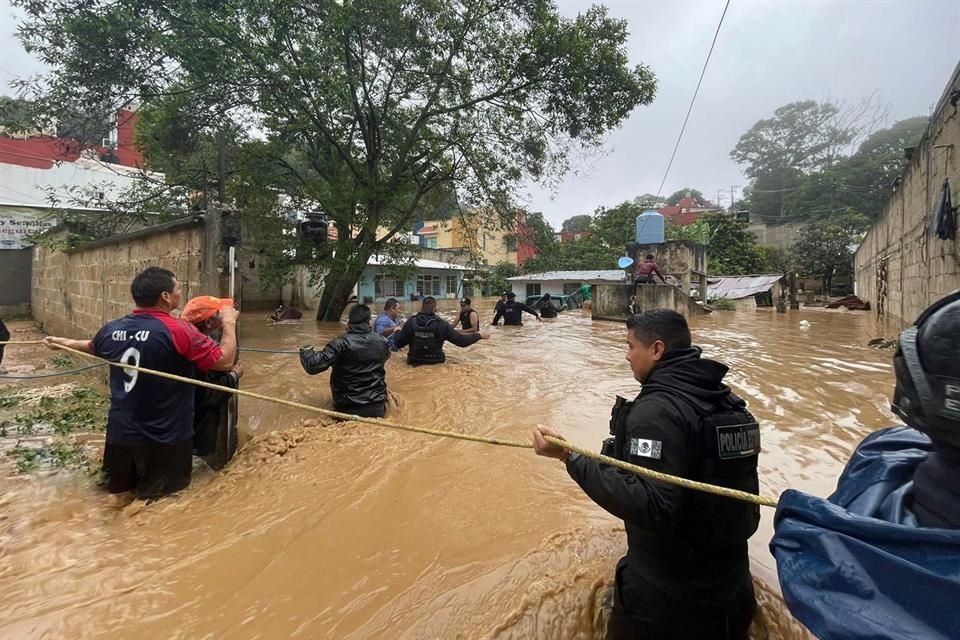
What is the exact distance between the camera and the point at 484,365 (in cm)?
844

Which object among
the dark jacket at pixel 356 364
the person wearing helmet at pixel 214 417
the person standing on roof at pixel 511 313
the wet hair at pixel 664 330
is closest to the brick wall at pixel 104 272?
the person wearing helmet at pixel 214 417

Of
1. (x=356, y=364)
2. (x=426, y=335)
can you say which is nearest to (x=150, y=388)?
(x=356, y=364)

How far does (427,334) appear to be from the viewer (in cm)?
758

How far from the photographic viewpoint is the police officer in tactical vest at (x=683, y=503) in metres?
1.62

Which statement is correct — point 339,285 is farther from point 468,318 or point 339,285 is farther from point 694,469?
point 694,469

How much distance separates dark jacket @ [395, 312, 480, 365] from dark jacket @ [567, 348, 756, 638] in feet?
18.8

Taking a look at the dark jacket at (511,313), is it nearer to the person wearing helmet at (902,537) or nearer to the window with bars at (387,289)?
the window with bars at (387,289)

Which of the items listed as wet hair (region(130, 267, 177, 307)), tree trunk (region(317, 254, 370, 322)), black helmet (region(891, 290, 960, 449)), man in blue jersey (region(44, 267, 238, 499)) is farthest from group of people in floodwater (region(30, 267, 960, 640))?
tree trunk (region(317, 254, 370, 322))

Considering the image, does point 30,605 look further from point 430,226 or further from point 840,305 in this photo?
point 430,226

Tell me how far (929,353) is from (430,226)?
147 ft

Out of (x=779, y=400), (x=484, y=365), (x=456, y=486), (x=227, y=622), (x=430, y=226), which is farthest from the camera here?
(x=430, y=226)

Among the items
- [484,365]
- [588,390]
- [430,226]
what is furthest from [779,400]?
[430,226]

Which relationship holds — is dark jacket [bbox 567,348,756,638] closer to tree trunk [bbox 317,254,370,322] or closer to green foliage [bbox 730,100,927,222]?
tree trunk [bbox 317,254,370,322]

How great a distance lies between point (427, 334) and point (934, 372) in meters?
6.85
